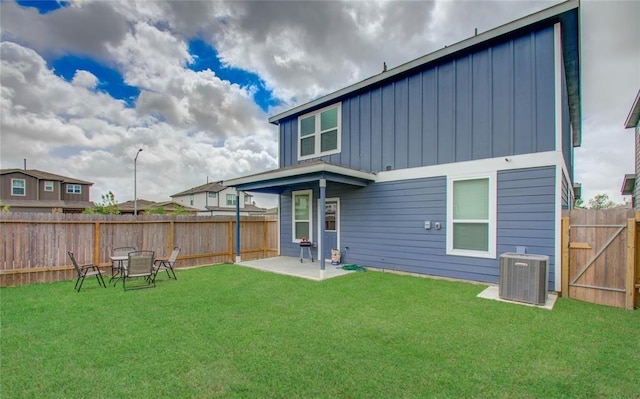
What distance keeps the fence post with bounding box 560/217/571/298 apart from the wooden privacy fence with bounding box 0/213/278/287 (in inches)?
358

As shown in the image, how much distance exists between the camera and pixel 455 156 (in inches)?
267

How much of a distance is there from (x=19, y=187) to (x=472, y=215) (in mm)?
33076

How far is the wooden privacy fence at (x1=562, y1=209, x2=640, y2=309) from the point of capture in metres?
4.72

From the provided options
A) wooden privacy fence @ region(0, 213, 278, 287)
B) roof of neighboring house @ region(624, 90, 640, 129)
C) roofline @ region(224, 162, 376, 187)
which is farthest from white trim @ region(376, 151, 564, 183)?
roof of neighboring house @ region(624, 90, 640, 129)

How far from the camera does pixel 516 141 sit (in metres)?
5.99

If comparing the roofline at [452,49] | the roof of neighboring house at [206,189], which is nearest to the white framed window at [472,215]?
the roofline at [452,49]

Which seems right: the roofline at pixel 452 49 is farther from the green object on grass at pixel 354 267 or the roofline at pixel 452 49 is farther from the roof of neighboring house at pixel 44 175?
the roof of neighboring house at pixel 44 175

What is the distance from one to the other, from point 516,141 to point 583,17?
11.0 ft

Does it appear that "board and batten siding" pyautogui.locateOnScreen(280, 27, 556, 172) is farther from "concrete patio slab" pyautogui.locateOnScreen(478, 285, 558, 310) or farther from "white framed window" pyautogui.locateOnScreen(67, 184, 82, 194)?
"white framed window" pyautogui.locateOnScreen(67, 184, 82, 194)

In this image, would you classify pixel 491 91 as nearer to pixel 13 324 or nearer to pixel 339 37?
pixel 339 37

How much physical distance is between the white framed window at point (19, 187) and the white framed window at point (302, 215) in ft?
88.9

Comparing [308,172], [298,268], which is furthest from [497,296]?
[298,268]

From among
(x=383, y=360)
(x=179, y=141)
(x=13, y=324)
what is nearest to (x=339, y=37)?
(x=383, y=360)

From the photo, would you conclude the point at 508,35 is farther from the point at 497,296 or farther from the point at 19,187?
the point at 19,187
